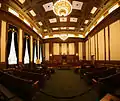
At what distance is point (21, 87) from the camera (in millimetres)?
3240

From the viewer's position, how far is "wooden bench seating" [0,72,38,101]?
3156 mm

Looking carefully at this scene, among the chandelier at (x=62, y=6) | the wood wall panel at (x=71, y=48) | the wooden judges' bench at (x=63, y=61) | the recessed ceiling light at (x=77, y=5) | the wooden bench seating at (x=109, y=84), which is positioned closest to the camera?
the wooden bench seating at (x=109, y=84)

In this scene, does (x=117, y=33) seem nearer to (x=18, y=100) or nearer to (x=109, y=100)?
(x=109, y=100)

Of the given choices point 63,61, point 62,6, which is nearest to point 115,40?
point 62,6

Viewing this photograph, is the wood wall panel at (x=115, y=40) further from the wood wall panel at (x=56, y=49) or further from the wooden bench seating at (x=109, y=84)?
the wood wall panel at (x=56, y=49)

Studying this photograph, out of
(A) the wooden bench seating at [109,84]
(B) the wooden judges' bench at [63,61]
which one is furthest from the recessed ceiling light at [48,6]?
(B) the wooden judges' bench at [63,61]

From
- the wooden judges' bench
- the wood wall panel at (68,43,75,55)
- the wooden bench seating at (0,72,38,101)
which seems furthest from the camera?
the wood wall panel at (68,43,75,55)

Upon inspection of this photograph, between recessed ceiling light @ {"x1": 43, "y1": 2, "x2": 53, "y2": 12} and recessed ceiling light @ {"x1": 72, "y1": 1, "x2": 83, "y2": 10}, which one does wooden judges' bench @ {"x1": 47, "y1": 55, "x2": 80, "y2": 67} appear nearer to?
recessed ceiling light @ {"x1": 43, "y1": 2, "x2": 53, "y2": 12}

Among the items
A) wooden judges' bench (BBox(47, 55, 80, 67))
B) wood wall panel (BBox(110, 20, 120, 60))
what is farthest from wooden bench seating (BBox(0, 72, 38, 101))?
wooden judges' bench (BBox(47, 55, 80, 67))

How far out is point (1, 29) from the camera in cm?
648

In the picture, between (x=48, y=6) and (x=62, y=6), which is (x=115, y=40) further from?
(x=48, y=6)

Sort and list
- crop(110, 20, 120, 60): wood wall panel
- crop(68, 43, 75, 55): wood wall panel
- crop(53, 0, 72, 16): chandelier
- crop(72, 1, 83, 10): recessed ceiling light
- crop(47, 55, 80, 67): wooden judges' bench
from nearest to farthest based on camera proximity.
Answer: crop(53, 0, 72, 16): chandelier, crop(110, 20, 120, 60): wood wall panel, crop(72, 1, 83, 10): recessed ceiling light, crop(47, 55, 80, 67): wooden judges' bench, crop(68, 43, 75, 55): wood wall panel

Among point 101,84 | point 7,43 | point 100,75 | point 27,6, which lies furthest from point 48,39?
point 101,84

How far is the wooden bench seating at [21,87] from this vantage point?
316 centimetres
